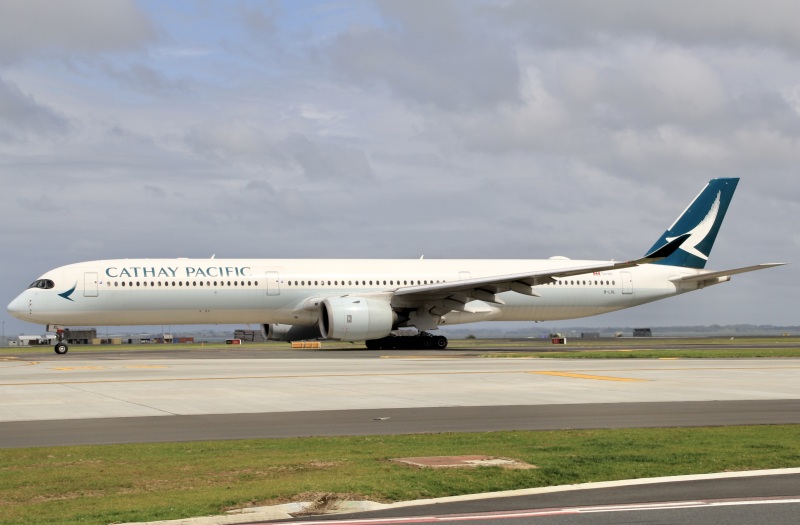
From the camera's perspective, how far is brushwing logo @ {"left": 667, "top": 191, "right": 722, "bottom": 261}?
55.1 metres

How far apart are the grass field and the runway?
134 centimetres

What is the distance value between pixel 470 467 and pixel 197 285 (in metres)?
35.7

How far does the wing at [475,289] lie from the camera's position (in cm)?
4369

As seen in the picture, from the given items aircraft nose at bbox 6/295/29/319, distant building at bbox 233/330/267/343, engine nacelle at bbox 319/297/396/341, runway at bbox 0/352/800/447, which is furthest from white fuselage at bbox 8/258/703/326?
distant building at bbox 233/330/267/343

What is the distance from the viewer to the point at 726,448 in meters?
12.8

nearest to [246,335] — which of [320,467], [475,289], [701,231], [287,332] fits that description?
[287,332]

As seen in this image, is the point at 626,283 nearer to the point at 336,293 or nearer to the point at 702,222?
the point at 702,222

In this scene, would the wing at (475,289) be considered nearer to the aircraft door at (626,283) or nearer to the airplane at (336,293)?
the airplane at (336,293)

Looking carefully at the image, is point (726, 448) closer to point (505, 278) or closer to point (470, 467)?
point (470, 467)

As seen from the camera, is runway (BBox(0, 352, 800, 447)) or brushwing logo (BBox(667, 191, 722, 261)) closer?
runway (BBox(0, 352, 800, 447))

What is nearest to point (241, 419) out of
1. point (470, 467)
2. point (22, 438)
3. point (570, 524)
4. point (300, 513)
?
point (22, 438)

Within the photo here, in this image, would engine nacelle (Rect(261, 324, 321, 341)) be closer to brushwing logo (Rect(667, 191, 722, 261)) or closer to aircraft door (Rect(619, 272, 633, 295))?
aircraft door (Rect(619, 272, 633, 295))

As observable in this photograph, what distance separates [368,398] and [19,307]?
1136 inches

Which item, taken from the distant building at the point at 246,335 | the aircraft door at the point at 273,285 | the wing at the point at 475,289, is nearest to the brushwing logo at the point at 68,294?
the aircraft door at the point at 273,285
